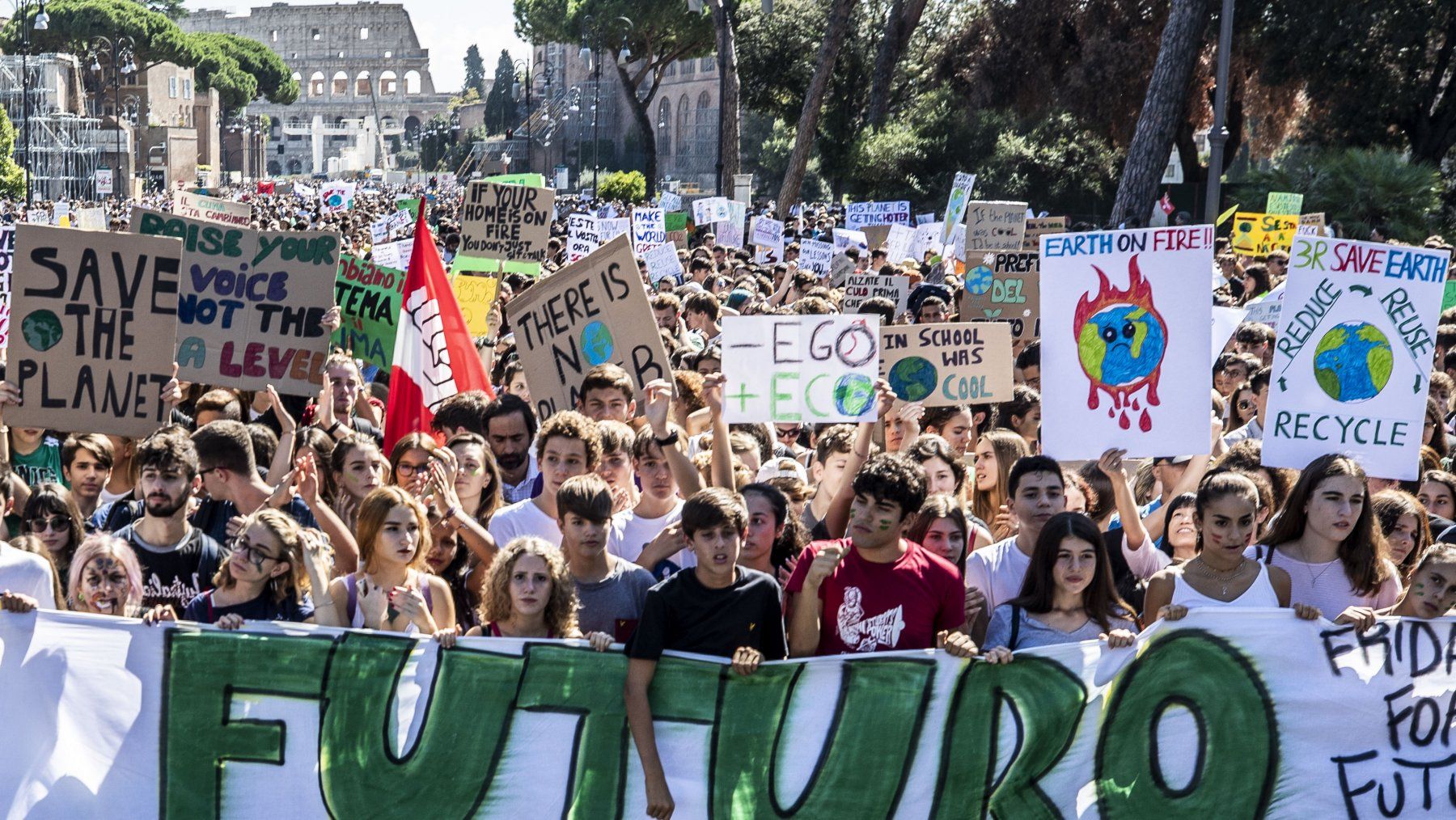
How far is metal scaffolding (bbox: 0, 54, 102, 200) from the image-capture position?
67.4 m

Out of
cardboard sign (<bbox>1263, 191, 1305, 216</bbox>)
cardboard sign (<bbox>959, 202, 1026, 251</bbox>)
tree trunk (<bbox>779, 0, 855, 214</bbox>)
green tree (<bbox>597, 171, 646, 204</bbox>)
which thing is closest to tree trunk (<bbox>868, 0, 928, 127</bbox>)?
tree trunk (<bbox>779, 0, 855, 214</bbox>)

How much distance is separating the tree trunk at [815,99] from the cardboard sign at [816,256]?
14.2 meters

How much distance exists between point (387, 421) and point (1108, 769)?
3935 mm

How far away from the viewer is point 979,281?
37.0ft

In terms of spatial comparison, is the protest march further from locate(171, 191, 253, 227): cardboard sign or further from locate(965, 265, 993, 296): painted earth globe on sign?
locate(171, 191, 253, 227): cardboard sign

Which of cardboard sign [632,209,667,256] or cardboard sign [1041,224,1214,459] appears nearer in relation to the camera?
cardboard sign [1041,224,1214,459]

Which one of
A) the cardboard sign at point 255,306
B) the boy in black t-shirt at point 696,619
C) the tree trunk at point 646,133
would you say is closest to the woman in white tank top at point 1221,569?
the boy in black t-shirt at point 696,619

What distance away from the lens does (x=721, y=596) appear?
452cm

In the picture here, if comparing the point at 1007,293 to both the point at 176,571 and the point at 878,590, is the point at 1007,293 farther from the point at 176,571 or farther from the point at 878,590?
the point at 176,571

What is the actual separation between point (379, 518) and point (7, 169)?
51.0 metres

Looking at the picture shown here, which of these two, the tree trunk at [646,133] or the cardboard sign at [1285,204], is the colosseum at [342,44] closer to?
the tree trunk at [646,133]

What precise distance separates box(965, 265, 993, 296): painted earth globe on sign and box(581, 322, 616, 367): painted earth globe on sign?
14.5 feet

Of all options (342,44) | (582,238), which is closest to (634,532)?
(582,238)

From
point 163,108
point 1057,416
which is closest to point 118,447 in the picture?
point 1057,416
